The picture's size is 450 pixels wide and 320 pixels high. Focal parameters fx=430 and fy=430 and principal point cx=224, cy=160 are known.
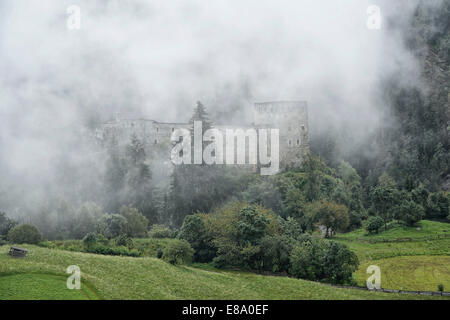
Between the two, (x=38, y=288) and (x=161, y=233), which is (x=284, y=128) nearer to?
(x=161, y=233)

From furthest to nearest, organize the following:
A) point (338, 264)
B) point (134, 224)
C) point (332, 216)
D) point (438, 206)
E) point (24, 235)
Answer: point (438, 206)
point (332, 216)
point (134, 224)
point (24, 235)
point (338, 264)

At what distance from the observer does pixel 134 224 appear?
1512 inches

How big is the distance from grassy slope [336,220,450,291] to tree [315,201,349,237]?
124 centimetres

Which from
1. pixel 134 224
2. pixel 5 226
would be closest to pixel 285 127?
pixel 134 224

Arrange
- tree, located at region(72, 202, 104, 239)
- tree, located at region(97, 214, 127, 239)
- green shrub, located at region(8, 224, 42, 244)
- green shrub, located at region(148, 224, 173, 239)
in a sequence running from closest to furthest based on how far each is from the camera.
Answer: green shrub, located at region(8, 224, 42, 244)
tree, located at region(97, 214, 127, 239)
green shrub, located at region(148, 224, 173, 239)
tree, located at region(72, 202, 104, 239)

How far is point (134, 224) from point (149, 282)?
14972mm

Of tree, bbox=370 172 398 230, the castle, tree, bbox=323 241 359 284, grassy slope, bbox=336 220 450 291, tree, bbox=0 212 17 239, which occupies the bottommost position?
grassy slope, bbox=336 220 450 291

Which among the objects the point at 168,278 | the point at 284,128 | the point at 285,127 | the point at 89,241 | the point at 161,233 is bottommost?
the point at 168,278

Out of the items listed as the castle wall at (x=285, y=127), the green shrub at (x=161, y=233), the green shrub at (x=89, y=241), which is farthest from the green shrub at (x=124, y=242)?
the castle wall at (x=285, y=127)

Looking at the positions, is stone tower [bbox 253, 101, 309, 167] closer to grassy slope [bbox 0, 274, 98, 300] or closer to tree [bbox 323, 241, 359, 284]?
tree [bbox 323, 241, 359, 284]

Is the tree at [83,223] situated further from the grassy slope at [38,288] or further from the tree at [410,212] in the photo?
the tree at [410,212]

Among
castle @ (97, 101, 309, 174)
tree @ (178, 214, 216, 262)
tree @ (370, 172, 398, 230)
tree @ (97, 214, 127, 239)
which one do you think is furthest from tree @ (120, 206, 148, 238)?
tree @ (370, 172, 398, 230)

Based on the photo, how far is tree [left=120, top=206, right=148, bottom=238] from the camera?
37.9 m
